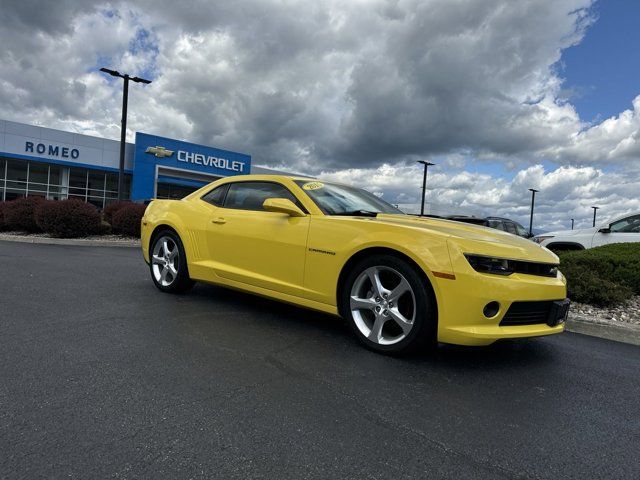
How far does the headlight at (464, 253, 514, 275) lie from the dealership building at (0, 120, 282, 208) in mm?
32016

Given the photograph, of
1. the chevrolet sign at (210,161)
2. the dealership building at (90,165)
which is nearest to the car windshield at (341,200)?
the dealership building at (90,165)

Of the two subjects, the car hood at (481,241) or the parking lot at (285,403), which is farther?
the car hood at (481,241)

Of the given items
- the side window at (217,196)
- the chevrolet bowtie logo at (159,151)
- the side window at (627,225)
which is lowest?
the side window at (217,196)

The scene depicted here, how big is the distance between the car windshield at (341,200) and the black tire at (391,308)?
0.71 metres

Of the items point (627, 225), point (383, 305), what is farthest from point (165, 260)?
point (627, 225)

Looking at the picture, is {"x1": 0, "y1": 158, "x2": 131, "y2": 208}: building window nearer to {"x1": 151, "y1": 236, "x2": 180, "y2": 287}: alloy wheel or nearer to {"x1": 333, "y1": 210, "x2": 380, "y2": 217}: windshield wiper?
{"x1": 151, "y1": 236, "x2": 180, "y2": 287}: alloy wheel

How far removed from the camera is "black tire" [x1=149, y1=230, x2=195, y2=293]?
522 cm

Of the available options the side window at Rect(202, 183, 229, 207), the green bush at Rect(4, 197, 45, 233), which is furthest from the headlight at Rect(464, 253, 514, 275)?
the green bush at Rect(4, 197, 45, 233)

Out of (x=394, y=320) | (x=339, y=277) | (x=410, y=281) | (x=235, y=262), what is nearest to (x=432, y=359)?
(x=394, y=320)

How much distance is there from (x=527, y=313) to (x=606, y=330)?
92.1 inches

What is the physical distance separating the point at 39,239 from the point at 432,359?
12.4m

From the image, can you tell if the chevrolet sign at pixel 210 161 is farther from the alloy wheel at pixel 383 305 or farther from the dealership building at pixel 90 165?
the alloy wheel at pixel 383 305

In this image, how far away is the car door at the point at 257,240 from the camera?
13.3 feet

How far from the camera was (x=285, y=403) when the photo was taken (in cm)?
257
